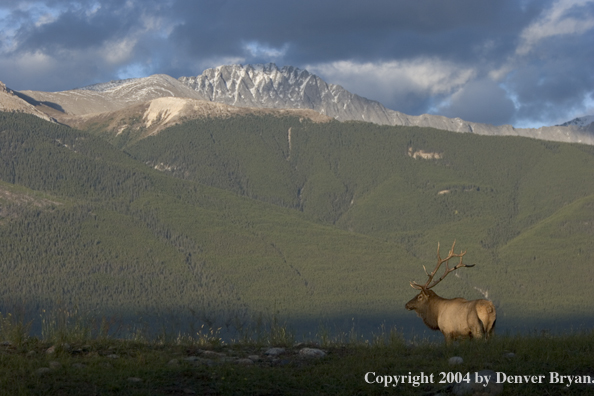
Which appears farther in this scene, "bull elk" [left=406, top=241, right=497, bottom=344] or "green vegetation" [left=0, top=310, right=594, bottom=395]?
"bull elk" [left=406, top=241, right=497, bottom=344]

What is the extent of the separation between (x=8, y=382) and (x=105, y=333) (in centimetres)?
587

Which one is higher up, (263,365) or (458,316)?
(458,316)

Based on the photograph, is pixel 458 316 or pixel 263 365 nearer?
pixel 263 365

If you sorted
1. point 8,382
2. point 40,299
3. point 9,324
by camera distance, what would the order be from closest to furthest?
point 8,382, point 9,324, point 40,299

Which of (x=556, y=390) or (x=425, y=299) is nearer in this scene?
(x=556, y=390)

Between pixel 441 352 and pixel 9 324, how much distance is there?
34.7 feet

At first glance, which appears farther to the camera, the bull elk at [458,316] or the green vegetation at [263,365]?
the bull elk at [458,316]

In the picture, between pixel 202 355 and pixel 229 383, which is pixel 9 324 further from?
pixel 229 383

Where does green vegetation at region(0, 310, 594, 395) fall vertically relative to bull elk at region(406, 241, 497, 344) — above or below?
below

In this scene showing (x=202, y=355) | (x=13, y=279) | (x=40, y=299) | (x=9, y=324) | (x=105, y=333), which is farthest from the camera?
(x=13, y=279)

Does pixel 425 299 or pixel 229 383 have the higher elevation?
pixel 425 299

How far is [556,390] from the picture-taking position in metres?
14.8

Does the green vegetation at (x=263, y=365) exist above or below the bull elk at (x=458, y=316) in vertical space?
below

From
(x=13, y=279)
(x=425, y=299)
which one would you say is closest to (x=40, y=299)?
(x=13, y=279)
